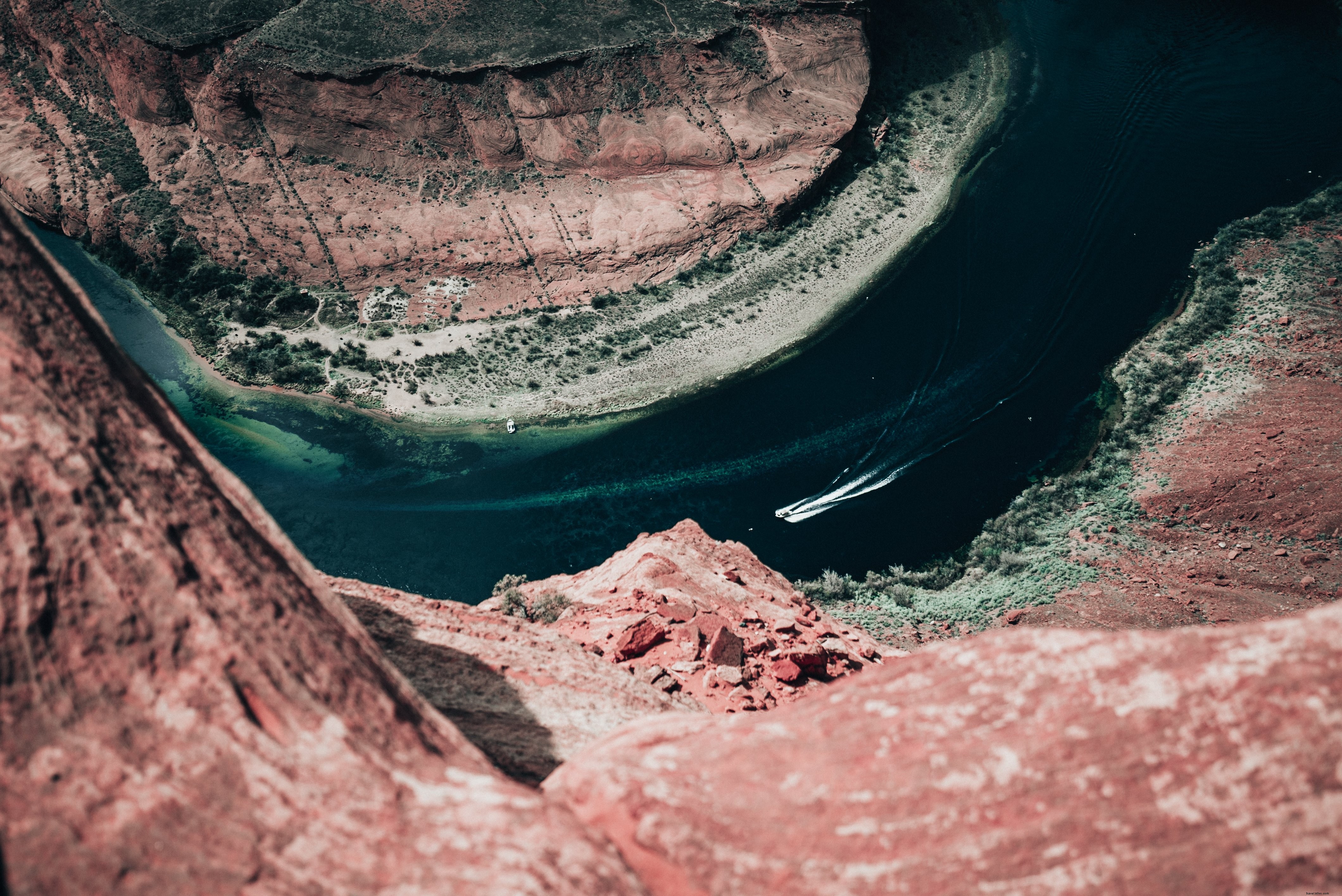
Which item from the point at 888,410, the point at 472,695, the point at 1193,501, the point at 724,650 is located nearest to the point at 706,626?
the point at 724,650

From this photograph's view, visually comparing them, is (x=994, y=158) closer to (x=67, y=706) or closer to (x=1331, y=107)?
(x=1331, y=107)

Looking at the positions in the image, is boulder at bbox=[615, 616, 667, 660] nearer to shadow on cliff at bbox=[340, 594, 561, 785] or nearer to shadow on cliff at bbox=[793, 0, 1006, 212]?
shadow on cliff at bbox=[340, 594, 561, 785]

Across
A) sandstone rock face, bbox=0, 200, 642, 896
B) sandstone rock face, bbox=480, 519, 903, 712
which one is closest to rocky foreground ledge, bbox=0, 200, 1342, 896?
sandstone rock face, bbox=0, 200, 642, 896

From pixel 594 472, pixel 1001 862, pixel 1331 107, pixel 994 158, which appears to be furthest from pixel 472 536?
pixel 1331 107

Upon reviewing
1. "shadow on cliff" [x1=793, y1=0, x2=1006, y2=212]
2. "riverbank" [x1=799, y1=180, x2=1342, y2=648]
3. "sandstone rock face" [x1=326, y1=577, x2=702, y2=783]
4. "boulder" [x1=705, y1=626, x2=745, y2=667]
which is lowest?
"riverbank" [x1=799, y1=180, x2=1342, y2=648]

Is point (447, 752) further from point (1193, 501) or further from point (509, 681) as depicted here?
point (1193, 501)

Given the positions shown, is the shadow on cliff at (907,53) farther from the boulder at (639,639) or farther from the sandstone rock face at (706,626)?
the boulder at (639,639)
